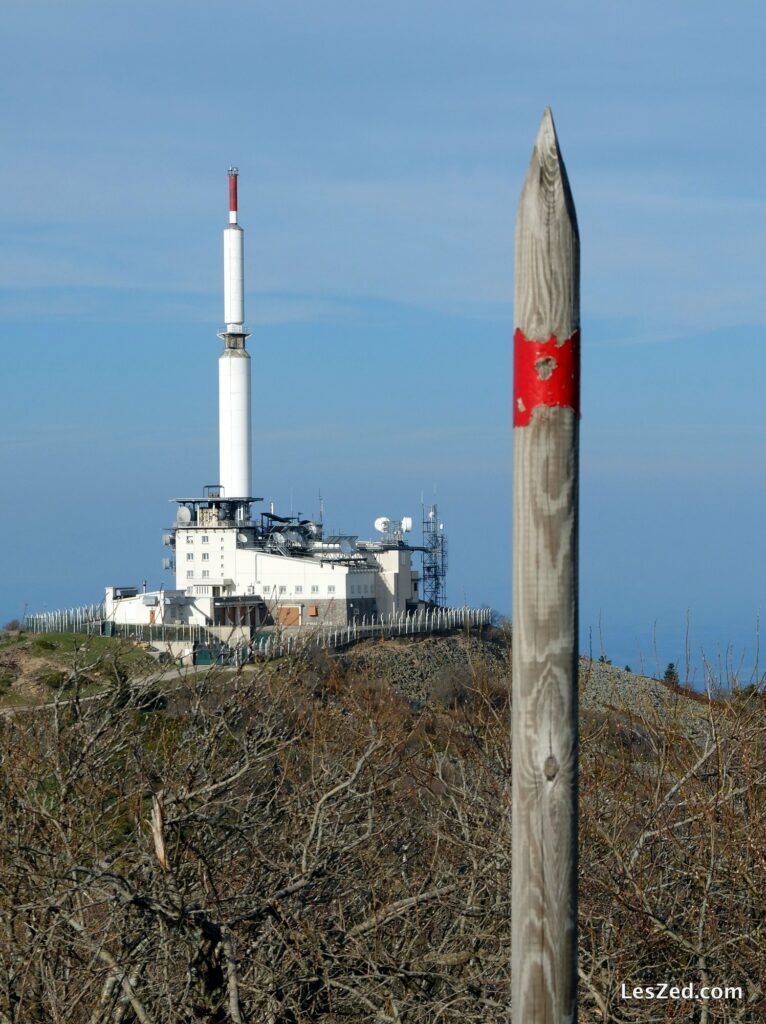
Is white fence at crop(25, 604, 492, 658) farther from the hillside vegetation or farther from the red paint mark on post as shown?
the red paint mark on post

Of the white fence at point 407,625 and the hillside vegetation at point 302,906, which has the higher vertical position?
the white fence at point 407,625

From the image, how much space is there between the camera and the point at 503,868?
26.1 ft

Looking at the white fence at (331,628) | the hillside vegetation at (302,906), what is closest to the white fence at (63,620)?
the white fence at (331,628)

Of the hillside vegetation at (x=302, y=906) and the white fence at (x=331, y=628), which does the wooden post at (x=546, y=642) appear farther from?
the white fence at (x=331, y=628)

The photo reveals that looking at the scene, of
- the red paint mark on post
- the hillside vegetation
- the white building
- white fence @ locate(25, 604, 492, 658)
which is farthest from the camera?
the white building

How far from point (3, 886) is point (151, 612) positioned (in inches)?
1560

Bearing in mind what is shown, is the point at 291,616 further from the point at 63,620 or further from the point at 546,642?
the point at 546,642

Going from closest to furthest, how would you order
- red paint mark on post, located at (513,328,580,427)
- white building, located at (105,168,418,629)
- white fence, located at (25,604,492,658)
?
red paint mark on post, located at (513,328,580,427)
white fence, located at (25,604,492,658)
white building, located at (105,168,418,629)

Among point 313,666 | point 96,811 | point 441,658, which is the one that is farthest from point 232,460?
point 96,811

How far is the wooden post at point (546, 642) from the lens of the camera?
10.2ft

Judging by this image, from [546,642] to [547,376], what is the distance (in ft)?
2.26

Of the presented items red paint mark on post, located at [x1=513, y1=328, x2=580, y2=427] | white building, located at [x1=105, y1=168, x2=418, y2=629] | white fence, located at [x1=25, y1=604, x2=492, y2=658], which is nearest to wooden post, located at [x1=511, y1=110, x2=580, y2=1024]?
red paint mark on post, located at [x1=513, y1=328, x2=580, y2=427]

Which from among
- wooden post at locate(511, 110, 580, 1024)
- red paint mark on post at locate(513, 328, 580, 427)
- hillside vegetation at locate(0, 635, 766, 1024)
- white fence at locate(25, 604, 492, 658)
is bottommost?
hillside vegetation at locate(0, 635, 766, 1024)

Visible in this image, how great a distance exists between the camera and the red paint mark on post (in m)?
3.10
